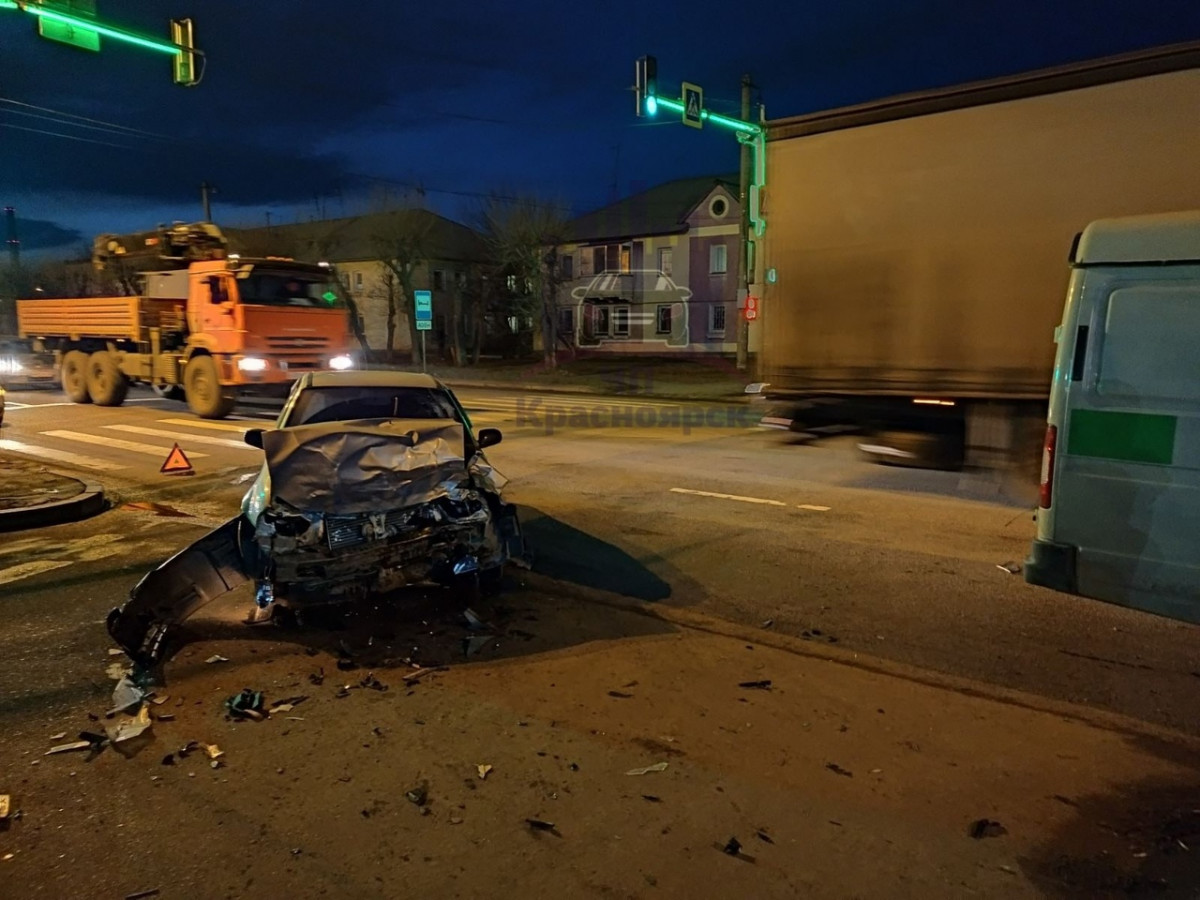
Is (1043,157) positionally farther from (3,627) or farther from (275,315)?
(275,315)

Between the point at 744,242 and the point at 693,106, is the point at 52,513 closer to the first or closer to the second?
the point at 693,106

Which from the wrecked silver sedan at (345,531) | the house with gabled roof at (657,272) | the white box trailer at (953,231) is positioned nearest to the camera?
the wrecked silver sedan at (345,531)

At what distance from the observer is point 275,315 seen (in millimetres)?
17547

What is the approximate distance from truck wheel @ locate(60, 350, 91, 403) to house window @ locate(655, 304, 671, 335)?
1250 inches

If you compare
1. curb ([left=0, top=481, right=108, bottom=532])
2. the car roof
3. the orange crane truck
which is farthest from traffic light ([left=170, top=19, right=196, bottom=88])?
the car roof

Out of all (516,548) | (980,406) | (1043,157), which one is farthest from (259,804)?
(1043,157)

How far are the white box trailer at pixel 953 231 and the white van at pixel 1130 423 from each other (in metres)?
3.39

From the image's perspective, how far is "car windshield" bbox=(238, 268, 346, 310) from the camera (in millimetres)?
17438

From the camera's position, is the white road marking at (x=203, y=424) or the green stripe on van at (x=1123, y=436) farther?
the white road marking at (x=203, y=424)

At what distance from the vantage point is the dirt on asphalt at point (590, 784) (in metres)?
3.24

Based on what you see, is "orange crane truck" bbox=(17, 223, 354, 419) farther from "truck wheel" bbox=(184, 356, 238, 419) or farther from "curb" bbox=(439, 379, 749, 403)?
"curb" bbox=(439, 379, 749, 403)

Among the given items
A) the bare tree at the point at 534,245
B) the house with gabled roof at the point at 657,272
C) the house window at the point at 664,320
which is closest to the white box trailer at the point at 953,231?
the bare tree at the point at 534,245

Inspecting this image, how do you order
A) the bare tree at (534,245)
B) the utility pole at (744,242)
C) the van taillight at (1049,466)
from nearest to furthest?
the van taillight at (1049,466)
the utility pole at (744,242)
the bare tree at (534,245)

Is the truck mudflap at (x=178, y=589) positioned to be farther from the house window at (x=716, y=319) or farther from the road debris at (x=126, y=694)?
the house window at (x=716, y=319)
